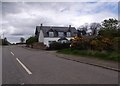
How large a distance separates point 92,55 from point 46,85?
14004mm

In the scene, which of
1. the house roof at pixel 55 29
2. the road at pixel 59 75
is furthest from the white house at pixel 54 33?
the road at pixel 59 75

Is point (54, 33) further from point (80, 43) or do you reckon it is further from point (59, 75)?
point (59, 75)

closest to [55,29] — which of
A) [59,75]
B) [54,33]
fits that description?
[54,33]

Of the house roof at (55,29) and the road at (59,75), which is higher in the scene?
the house roof at (55,29)

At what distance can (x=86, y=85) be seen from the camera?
8.18 metres

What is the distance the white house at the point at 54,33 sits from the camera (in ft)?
225

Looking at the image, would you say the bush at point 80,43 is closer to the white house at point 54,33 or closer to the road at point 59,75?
the road at point 59,75

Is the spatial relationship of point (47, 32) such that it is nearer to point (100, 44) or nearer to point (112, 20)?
point (112, 20)

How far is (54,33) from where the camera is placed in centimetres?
7075

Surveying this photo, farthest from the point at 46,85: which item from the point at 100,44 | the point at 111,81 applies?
the point at 100,44

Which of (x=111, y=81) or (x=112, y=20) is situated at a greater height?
(x=112, y=20)

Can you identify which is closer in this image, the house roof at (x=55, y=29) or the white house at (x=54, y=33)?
the white house at (x=54, y=33)

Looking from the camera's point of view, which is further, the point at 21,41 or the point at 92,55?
the point at 21,41

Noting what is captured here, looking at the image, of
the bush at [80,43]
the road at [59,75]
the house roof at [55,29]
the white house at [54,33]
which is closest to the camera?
the road at [59,75]
